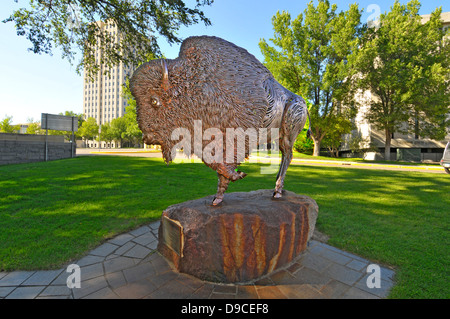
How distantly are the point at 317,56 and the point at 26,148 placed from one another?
25.5 m

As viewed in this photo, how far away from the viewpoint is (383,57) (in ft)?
64.7

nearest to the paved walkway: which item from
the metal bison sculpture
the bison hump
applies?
the metal bison sculpture

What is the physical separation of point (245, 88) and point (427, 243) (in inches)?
160

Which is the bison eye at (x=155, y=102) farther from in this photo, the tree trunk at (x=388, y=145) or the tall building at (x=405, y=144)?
the tree trunk at (x=388, y=145)

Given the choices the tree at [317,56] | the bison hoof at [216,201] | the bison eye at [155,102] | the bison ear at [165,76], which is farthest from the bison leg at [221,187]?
the tree at [317,56]

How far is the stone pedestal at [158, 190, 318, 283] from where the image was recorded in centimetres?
260

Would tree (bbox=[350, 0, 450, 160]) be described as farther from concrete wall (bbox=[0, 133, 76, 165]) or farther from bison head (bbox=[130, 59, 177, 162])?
concrete wall (bbox=[0, 133, 76, 165])

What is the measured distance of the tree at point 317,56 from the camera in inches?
770

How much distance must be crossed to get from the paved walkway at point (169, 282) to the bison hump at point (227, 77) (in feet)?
6.53

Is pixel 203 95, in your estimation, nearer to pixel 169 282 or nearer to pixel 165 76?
pixel 165 76

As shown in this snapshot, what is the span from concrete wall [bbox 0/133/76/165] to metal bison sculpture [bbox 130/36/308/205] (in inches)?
604

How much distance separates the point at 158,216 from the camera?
183 inches

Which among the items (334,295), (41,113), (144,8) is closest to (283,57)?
(144,8)
